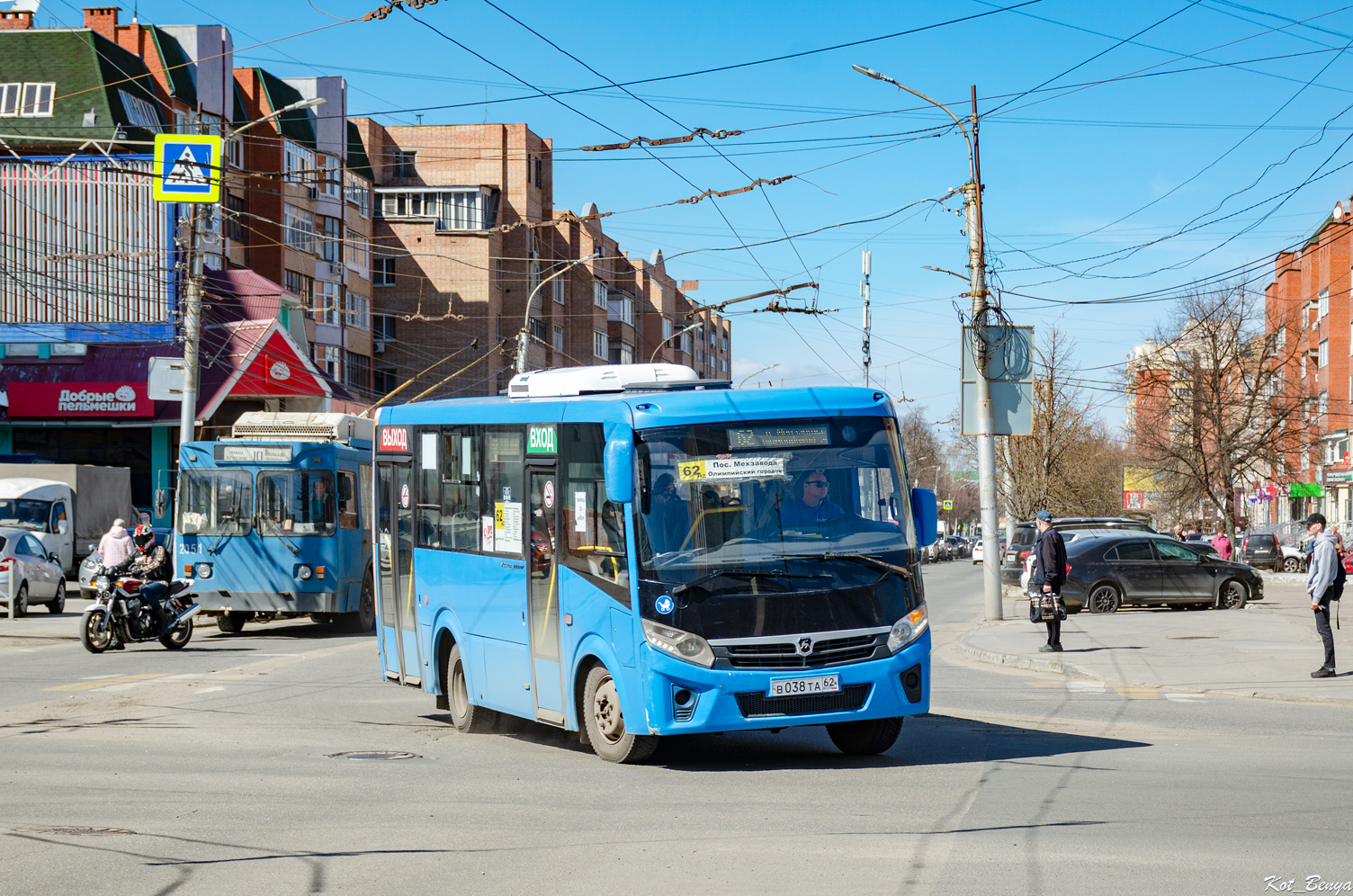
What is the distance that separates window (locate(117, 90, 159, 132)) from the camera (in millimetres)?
48969

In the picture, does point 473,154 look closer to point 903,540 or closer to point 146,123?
point 146,123

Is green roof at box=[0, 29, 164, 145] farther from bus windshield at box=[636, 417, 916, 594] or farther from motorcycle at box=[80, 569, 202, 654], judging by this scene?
bus windshield at box=[636, 417, 916, 594]

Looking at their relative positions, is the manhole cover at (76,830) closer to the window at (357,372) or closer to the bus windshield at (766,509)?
the bus windshield at (766,509)

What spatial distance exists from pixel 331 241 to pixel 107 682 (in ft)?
154

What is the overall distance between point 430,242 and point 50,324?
91.8ft

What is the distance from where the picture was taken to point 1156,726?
489 inches

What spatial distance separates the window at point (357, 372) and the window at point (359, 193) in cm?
644

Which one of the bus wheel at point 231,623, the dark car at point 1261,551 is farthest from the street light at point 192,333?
the dark car at point 1261,551

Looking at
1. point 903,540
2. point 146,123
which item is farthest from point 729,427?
point 146,123

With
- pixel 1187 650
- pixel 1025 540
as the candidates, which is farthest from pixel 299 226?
pixel 1187 650

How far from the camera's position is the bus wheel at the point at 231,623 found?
82.1ft

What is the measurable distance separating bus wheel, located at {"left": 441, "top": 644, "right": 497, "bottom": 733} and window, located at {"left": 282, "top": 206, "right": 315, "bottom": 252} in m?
46.3

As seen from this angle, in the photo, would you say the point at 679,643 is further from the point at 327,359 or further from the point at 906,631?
the point at 327,359

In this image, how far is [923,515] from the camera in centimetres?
1044
